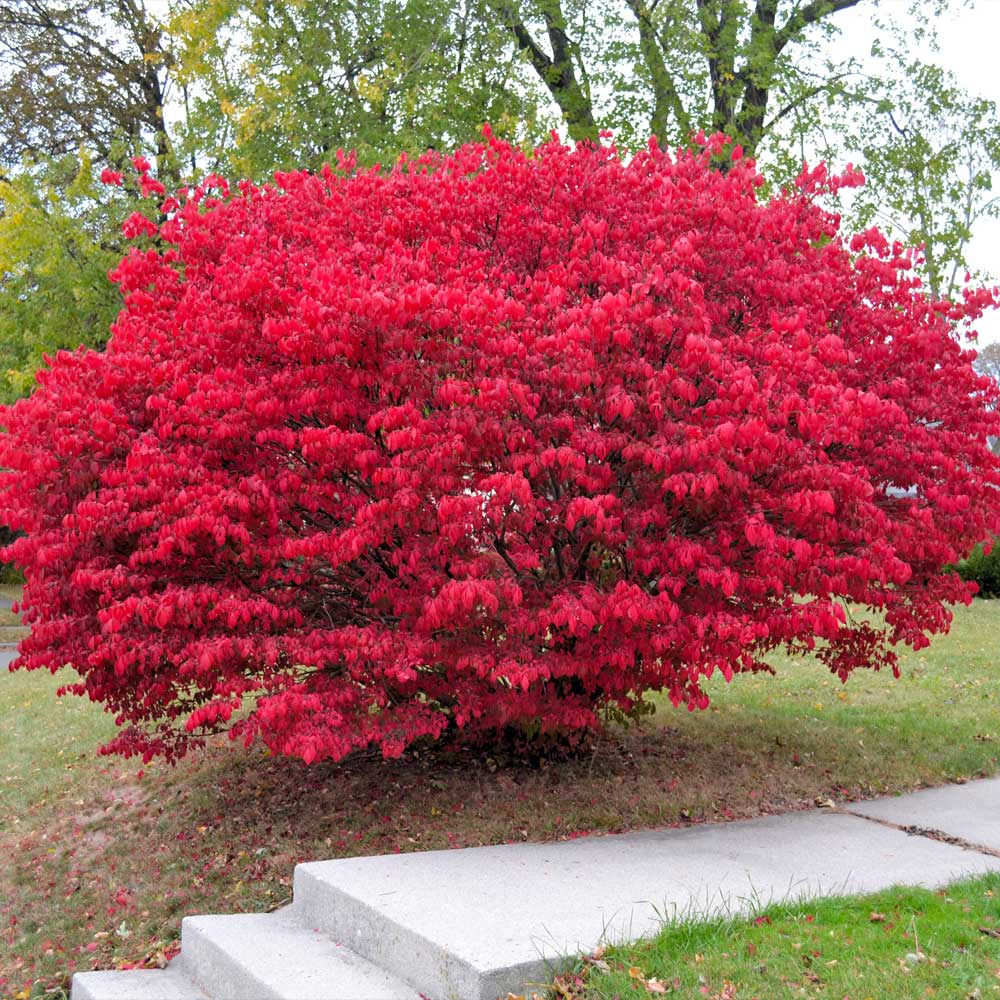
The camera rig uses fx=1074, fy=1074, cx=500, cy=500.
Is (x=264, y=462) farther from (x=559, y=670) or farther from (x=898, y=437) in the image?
(x=898, y=437)

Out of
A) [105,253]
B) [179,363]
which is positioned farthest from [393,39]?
[179,363]

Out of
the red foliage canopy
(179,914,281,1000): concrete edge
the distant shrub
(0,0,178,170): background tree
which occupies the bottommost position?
the distant shrub

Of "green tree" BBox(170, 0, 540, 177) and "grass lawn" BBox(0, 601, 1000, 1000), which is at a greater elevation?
"green tree" BBox(170, 0, 540, 177)

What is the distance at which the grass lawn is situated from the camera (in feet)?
19.5

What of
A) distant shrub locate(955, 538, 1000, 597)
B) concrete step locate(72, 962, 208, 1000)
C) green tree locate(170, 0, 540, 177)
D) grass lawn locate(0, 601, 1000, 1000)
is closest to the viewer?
concrete step locate(72, 962, 208, 1000)

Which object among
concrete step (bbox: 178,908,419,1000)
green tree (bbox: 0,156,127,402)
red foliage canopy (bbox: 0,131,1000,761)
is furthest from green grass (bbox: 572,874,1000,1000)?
green tree (bbox: 0,156,127,402)

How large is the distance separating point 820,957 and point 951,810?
2857 mm

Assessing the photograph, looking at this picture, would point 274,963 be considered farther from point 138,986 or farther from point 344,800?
point 344,800

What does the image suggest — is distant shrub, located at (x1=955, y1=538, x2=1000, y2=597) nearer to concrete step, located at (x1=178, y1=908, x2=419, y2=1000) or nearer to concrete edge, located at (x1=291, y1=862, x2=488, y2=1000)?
concrete edge, located at (x1=291, y1=862, x2=488, y2=1000)

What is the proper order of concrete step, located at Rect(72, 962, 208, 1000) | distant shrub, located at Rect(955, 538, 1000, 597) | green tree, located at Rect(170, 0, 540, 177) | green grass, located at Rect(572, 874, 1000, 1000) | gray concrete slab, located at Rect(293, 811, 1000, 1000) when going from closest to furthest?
green grass, located at Rect(572, 874, 1000, 1000)
gray concrete slab, located at Rect(293, 811, 1000, 1000)
concrete step, located at Rect(72, 962, 208, 1000)
green tree, located at Rect(170, 0, 540, 177)
distant shrub, located at Rect(955, 538, 1000, 597)

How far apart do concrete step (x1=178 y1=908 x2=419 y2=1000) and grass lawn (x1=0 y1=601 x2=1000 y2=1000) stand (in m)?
0.53

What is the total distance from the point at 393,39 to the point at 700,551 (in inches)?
493

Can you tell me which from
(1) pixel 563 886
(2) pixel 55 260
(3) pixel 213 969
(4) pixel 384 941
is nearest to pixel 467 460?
(1) pixel 563 886

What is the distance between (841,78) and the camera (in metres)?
16.9
